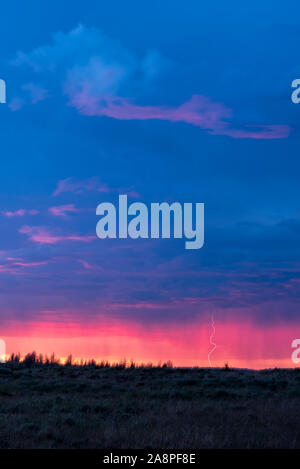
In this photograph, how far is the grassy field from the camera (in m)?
15.1

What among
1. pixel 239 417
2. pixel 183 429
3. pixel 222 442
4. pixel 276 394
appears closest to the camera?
pixel 222 442

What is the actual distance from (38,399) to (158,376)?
12.7 metres

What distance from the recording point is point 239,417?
62.6 feet

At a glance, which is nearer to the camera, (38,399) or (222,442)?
(222,442)

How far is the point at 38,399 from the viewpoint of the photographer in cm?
2341

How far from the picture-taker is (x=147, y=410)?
20.9 meters

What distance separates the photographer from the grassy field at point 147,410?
15102mm
